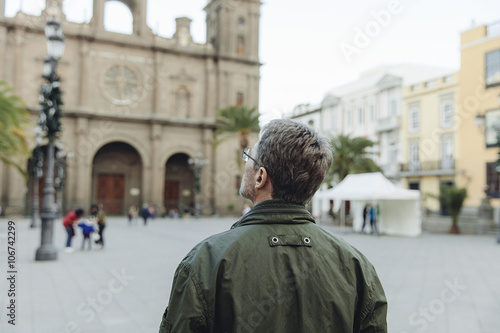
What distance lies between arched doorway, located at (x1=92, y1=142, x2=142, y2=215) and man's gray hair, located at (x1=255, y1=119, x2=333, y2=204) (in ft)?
139

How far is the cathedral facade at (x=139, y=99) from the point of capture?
39.4 meters

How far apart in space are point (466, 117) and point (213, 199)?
2266 cm

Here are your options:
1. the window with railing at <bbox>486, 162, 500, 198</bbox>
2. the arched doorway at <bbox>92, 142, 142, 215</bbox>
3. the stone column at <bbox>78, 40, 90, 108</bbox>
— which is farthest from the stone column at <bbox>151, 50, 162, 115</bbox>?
the window with railing at <bbox>486, 162, 500, 198</bbox>

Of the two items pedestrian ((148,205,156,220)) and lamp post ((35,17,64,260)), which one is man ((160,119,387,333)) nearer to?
lamp post ((35,17,64,260))

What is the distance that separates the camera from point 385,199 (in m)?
24.1

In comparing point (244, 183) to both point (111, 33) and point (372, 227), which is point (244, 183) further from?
point (111, 33)

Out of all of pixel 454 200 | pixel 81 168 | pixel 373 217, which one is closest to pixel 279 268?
pixel 373 217

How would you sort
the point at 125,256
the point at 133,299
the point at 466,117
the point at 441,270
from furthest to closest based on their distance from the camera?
1. the point at 466,117
2. the point at 125,256
3. the point at 441,270
4. the point at 133,299

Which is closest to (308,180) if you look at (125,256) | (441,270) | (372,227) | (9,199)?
(441,270)

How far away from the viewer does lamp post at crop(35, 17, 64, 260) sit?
40.6ft

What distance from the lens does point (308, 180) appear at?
77.8 inches

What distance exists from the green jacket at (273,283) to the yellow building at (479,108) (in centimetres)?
3153

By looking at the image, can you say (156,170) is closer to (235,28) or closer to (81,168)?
(81,168)

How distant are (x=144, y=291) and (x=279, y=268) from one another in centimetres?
716
